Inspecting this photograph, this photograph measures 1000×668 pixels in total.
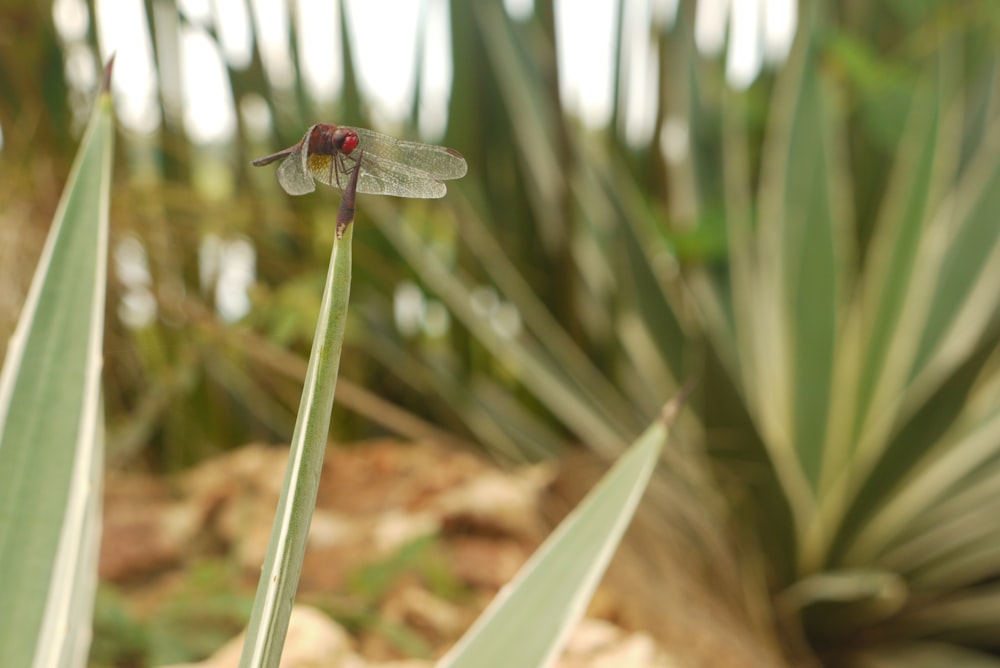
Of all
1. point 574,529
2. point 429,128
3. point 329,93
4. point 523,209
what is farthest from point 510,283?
point 574,529

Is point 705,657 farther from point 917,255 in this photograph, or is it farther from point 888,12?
point 888,12

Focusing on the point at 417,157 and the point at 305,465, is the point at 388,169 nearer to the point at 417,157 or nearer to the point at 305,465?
the point at 417,157

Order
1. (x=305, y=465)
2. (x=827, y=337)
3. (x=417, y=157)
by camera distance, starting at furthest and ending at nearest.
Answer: (x=827, y=337), (x=417, y=157), (x=305, y=465)

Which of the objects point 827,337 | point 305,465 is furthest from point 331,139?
point 827,337

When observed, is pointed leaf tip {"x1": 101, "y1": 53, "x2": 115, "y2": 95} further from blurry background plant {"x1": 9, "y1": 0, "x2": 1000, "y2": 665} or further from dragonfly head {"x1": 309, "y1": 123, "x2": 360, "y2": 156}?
blurry background plant {"x1": 9, "y1": 0, "x2": 1000, "y2": 665}

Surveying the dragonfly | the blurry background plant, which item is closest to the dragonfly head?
the dragonfly

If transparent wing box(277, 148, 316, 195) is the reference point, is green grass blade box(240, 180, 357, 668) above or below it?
below
